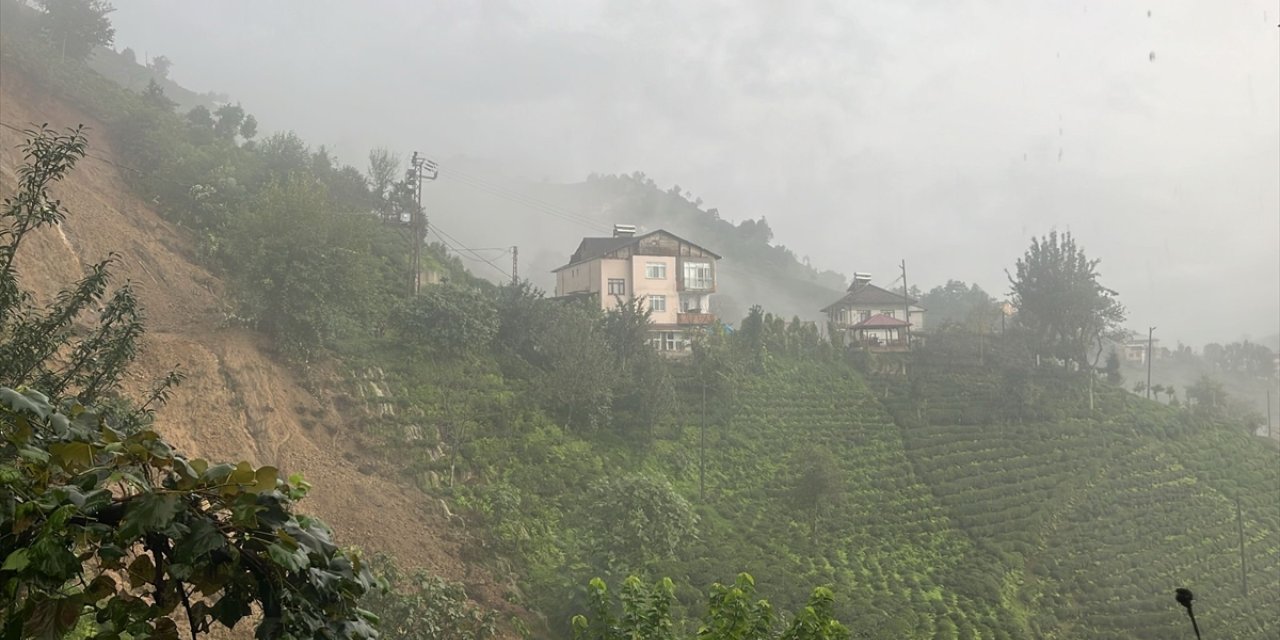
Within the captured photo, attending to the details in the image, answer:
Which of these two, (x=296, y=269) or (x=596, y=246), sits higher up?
(x=596, y=246)

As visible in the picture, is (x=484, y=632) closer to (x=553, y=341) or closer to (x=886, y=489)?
(x=553, y=341)

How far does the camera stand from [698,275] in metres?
47.6

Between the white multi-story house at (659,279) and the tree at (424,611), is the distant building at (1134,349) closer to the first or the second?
the white multi-story house at (659,279)

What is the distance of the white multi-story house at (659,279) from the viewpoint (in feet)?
148

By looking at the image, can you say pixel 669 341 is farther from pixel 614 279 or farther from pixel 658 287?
pixel 614 279

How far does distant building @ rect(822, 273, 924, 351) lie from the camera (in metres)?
48.3

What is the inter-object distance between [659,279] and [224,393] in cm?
2962

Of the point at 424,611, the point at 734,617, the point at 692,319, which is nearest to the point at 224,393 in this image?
the point at 424,611

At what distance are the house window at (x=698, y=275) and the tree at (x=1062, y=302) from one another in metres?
20.0

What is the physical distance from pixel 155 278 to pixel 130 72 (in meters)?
54.4

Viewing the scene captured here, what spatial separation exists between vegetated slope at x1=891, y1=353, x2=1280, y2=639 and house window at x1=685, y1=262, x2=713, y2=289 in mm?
14005

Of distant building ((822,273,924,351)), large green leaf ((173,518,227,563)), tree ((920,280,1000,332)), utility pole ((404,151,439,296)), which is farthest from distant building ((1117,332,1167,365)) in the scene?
large green leaf ((173,518,227,563))

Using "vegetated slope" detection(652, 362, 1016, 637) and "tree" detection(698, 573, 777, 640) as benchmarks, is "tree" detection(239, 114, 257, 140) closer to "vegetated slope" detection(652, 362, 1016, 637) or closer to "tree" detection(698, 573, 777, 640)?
"vegetated slope" detection(652, 362, 1016, 637)

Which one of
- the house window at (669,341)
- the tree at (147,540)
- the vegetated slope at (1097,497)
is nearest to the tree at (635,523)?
the vegetated slope at (1097,497)
